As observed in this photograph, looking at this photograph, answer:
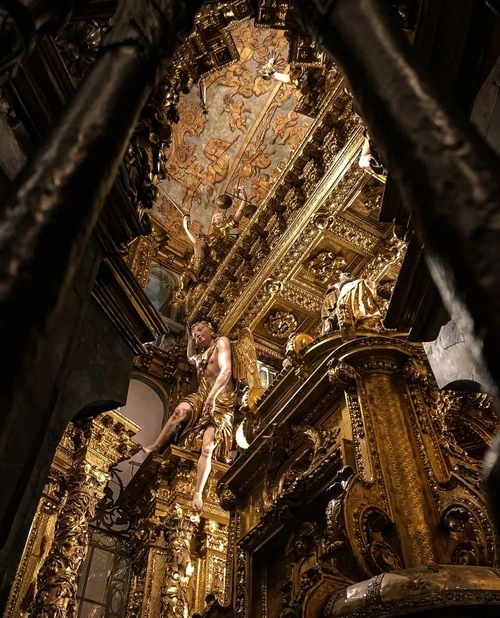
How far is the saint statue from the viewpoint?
506cm

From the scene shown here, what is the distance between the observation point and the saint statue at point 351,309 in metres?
5.06

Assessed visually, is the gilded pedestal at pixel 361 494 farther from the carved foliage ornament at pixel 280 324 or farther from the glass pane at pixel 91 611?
the glass pane at pixel 91 611

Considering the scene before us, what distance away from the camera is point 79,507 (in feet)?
21.5

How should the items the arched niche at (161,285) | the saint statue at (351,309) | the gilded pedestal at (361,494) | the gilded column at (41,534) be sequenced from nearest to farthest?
the gilded pedestal at (361,494) < the saint statue at (351,309) < the gilded column at (41,534) < the arched niche at (161,285)

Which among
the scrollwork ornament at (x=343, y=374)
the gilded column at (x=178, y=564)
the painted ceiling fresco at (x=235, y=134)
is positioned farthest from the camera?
the painted ceiling fresco at (x=235, y=134)

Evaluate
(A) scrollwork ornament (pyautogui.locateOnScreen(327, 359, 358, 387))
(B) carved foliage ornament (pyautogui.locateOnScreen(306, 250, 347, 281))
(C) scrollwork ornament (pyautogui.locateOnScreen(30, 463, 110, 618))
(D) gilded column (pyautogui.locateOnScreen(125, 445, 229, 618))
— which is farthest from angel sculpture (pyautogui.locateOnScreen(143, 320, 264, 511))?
(A) scrollwork ornament (pyautogui.locateOnScreen(327, 359, 358, 387))

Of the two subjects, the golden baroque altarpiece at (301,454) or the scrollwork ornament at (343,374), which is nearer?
the golden baroque altarpiece at (301,454)

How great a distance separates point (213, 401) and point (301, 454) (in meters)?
3.49

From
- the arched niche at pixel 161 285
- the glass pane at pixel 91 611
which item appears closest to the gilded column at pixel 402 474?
the glass pane at pixel 91 611

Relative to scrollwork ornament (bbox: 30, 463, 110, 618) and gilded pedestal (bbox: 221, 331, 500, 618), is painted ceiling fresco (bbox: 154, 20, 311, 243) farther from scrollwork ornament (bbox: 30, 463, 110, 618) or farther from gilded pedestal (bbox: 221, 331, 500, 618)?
gilded pedestal (bbox: 221, 331, 500, 618)

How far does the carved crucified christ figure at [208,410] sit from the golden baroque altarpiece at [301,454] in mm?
273

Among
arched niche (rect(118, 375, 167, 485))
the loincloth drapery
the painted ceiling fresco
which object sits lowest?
the loincloth drapery

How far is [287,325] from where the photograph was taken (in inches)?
340

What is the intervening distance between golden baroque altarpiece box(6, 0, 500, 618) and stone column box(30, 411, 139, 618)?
2 centimetres
